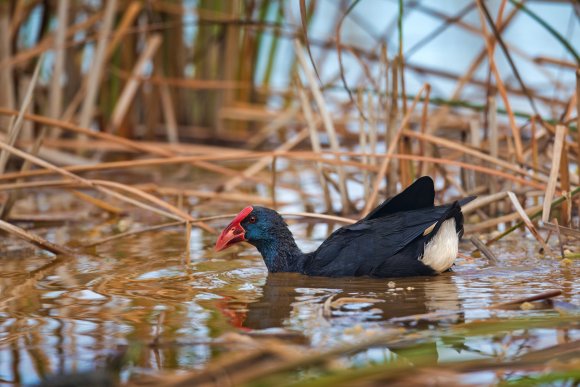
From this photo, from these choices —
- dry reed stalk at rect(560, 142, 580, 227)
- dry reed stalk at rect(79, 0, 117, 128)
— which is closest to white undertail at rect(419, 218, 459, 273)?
dry reed stalk at rect(560, 142, 580, 227)

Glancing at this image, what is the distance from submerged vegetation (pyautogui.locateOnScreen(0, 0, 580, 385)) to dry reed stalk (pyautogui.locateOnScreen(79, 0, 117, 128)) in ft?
0.05

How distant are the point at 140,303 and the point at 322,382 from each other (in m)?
1.53

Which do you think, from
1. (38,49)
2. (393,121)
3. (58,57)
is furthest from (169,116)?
(393,121)

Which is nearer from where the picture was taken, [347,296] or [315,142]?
[347,296]

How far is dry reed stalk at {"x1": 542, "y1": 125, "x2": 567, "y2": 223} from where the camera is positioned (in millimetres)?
4172

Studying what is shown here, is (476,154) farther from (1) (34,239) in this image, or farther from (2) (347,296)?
(1) (34,239)

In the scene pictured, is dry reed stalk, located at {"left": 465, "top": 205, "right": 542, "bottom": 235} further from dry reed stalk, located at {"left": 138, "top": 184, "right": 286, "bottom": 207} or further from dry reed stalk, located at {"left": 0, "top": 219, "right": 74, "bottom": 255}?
dry reed stalk, located at {"left": 0, "top": 219, "right": 74, "bottom": 255}

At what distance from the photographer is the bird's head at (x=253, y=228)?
442 cm

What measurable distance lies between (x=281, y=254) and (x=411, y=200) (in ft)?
2.03

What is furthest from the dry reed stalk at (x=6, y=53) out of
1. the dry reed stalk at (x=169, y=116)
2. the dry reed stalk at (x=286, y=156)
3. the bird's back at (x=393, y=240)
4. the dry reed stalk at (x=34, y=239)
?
Answer: the bird's back at (x=393, y=240)

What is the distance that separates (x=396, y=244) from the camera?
13.2ft

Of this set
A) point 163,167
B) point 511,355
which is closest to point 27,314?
point 511,355

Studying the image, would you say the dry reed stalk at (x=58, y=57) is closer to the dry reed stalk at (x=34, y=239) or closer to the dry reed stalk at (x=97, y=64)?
the dry reed stalk at (x=97, y=64)

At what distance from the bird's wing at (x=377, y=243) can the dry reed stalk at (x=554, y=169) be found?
0.42 metres
